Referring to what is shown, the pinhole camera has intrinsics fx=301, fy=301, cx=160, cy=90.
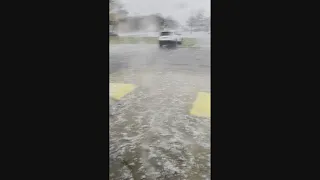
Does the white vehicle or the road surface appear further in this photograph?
the white vehicle

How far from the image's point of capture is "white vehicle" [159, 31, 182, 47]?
2.33 m

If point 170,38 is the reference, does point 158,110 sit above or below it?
below

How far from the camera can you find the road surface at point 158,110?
2.21 metres

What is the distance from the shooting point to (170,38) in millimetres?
2359

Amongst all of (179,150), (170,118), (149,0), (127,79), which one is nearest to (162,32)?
(149,0)

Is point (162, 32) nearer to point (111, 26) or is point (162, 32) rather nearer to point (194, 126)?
point (111, 26)

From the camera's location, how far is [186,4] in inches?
88.2

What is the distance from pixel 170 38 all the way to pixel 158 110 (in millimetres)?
577

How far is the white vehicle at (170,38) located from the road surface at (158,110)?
0.07 m

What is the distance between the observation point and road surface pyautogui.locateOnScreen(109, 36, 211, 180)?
2.21 meters

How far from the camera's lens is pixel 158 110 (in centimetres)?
240

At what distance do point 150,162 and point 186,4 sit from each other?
120cm

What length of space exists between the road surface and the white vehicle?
2.8 inches

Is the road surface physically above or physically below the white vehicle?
below
